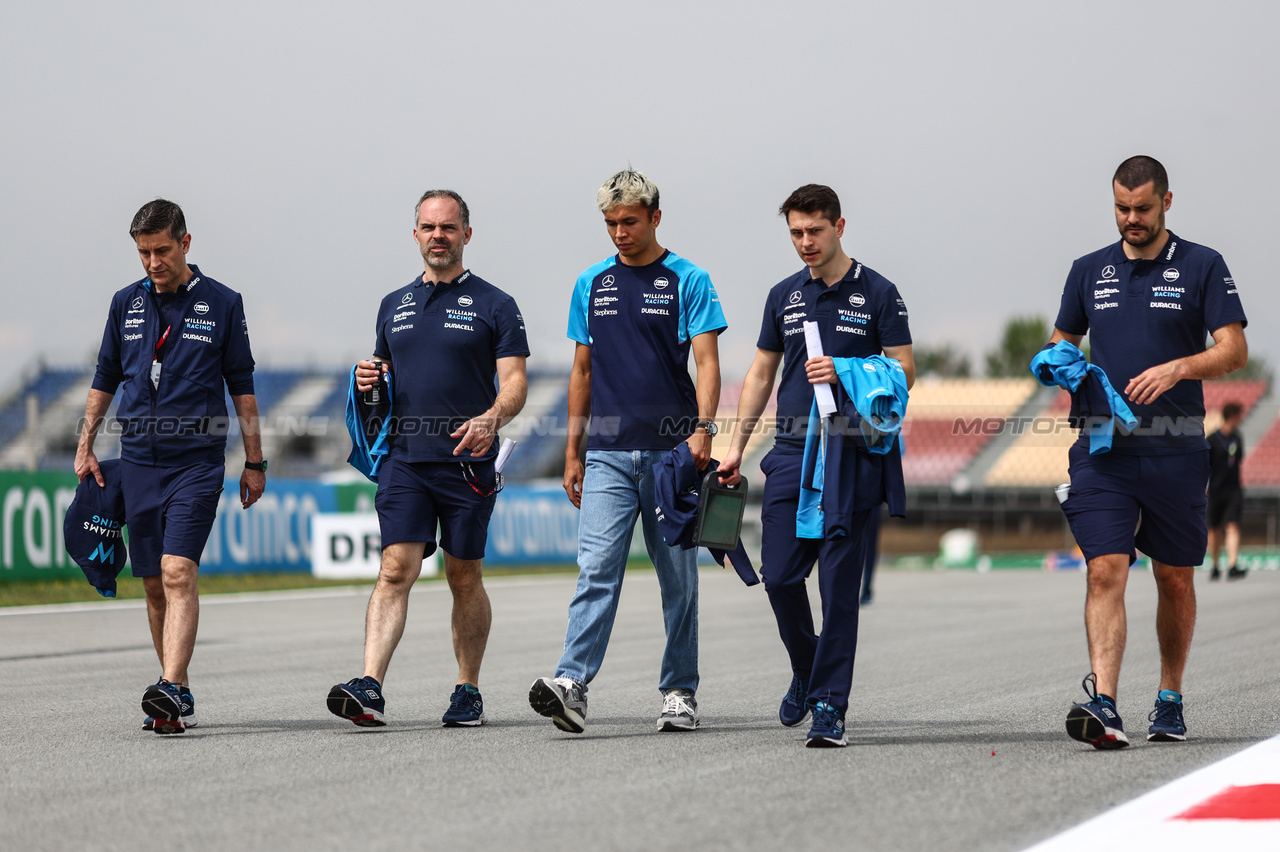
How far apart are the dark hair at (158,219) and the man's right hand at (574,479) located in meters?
1.99

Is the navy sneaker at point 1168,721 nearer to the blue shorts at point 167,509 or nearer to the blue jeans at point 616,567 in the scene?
the blue jeans at point 616,567

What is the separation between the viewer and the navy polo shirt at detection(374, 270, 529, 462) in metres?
6.60

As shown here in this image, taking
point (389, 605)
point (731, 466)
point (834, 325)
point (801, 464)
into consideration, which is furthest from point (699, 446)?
point (389, 605)

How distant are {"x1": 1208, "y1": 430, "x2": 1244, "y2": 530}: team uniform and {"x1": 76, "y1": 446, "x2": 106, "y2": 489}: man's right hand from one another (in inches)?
606

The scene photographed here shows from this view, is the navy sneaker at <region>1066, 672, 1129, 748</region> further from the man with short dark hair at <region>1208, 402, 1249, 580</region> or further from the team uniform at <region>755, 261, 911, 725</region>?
the man with short dark hair at <region>1208, 402, 1249, 580</region>

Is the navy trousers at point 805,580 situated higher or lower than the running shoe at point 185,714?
higher

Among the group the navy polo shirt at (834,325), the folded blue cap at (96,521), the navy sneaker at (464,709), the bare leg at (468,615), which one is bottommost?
the navy sneaker at (464,709)

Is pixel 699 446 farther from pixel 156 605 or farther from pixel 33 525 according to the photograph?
pixel 33 525

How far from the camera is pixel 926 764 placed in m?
5.43

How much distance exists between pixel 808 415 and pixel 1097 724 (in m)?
1.60

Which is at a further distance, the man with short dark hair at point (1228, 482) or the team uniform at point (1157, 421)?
the man with short dark hair at point (1228, 482)

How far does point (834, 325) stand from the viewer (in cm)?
623

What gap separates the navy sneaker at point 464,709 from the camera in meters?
6.63

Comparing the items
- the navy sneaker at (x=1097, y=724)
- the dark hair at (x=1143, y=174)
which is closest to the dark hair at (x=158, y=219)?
the dark hair at (x=1143, y=174)
